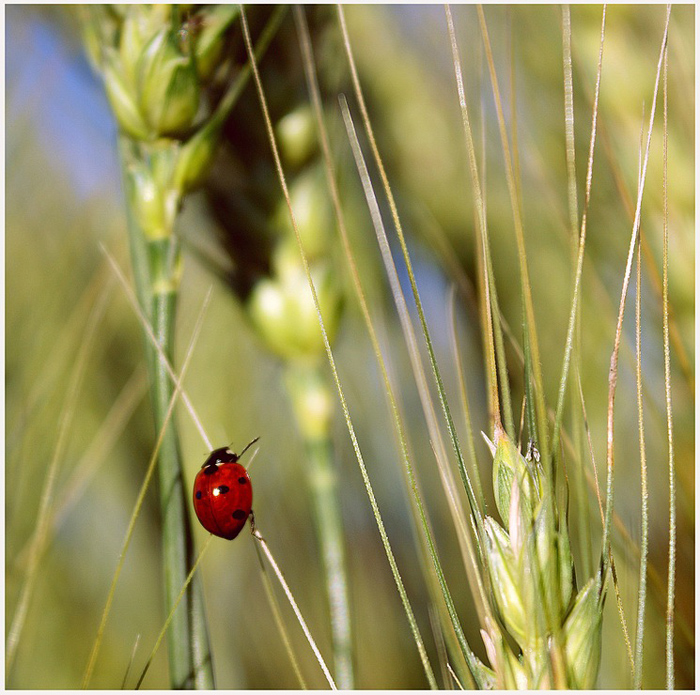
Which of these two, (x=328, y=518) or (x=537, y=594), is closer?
(x=537, y=594)

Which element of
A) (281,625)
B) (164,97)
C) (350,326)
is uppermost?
(164,97)

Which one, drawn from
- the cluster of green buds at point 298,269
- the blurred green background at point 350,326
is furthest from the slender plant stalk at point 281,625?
the cluster of green buds at point 298,269

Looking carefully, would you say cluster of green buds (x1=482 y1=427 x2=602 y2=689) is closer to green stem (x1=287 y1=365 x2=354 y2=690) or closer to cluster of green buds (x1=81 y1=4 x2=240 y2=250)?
green stem (x1=287 y1=365 x2=354 y2=690)

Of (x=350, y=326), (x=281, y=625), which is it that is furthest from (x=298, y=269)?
(x=281, y=625)

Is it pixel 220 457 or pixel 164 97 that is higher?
pixel 164 97

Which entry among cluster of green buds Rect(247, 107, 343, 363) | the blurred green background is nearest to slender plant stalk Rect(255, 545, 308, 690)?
the blurred green background

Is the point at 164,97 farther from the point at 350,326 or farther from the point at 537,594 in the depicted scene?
the point at 537,594
